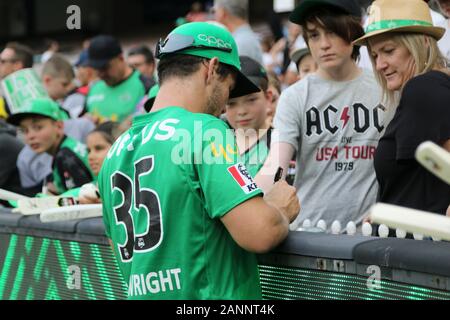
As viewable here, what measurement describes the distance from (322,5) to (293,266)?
1679 mm

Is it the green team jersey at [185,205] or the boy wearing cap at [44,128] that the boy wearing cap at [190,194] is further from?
the boy wearing cap at [44,128]

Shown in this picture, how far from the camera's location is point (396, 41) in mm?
4285

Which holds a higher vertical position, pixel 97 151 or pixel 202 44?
pixel 202 44

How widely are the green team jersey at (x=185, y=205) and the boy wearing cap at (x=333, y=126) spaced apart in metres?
1.35

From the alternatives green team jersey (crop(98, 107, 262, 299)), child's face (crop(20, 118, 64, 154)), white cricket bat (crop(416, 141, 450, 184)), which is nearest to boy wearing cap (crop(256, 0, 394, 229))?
green team jersey (crop(98, 107, 262, 299))

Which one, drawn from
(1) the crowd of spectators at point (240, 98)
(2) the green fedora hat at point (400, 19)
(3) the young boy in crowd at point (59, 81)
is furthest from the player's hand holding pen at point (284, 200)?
(3) the young boy in crowd at point (59, 81)

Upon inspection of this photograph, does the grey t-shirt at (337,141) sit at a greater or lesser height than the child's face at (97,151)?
greater

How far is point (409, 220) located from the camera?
273 cm

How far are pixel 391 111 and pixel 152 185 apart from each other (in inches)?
60.2

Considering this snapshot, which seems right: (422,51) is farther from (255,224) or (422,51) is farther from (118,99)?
(118,99)

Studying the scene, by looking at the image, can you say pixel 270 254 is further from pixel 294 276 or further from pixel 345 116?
pixel 345 116

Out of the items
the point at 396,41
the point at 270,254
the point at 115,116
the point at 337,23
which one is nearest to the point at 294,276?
the point at 270,254

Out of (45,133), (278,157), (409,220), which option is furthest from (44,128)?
(409,220)

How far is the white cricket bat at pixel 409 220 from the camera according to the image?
2713 mm
